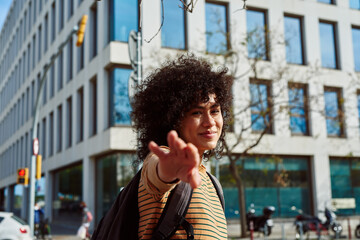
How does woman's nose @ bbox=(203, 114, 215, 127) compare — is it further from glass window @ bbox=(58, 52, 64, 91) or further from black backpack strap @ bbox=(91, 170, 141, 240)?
glass window @ bbox=(58, 52, 64, 91)

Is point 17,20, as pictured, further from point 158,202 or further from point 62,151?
point 158,202

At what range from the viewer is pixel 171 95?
204cm

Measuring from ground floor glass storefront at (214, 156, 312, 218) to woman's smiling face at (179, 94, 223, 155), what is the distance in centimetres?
1911

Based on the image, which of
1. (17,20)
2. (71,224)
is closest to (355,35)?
(71,224)

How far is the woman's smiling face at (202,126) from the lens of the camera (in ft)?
6.37

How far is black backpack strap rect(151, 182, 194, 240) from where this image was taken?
5.55ft

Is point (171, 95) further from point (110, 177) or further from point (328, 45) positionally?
point (328, 45)

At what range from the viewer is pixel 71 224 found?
2484 centimetres

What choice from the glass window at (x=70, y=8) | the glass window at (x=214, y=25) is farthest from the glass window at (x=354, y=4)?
the glass window at (x=70, y=8)

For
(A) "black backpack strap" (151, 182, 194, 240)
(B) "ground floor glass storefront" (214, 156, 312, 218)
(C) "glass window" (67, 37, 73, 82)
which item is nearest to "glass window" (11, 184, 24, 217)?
(C) "glass window" (67, 37, 73, 82)

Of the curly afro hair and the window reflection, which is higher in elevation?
the window reflection

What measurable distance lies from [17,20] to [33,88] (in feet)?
44.3

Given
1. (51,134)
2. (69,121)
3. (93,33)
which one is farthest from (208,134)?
(51,134)

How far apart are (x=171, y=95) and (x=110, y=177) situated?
18822 mm
